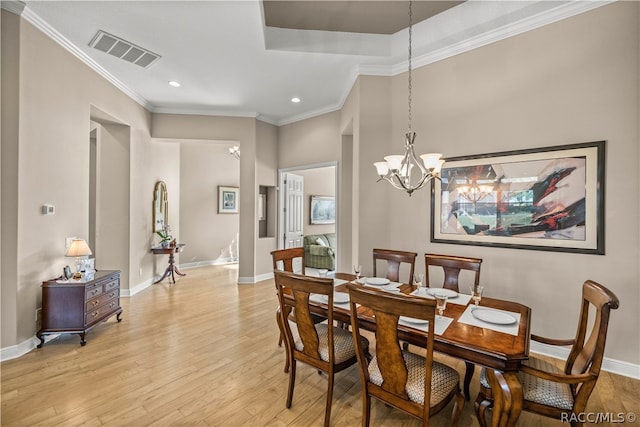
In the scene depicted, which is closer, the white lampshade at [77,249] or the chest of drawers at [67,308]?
the chest of drawers at [67,308]

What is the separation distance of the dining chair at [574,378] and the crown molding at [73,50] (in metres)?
4.96

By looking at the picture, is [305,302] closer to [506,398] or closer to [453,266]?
[506,398]

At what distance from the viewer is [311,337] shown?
1990 mm

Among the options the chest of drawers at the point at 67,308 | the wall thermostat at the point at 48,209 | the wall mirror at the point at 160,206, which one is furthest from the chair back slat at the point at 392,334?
the wall mirror at the point at 160,206

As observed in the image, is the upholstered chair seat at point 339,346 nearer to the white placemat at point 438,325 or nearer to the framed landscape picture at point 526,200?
the white placemat at point 438,325

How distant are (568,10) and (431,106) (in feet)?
4.61

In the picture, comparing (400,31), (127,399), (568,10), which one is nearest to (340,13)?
(400,31)

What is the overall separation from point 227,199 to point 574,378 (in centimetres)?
777

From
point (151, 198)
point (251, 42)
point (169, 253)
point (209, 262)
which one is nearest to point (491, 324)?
point (251, 42)

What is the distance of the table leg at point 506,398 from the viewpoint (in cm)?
142

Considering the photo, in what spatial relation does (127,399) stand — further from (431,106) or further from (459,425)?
(431,106)

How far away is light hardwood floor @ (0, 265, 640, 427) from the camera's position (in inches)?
79.4

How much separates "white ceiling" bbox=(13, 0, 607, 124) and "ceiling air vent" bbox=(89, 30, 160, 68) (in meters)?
0.09

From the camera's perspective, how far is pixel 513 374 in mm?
1489
